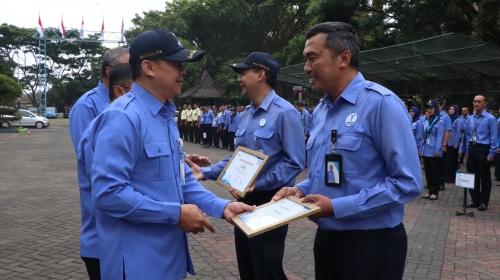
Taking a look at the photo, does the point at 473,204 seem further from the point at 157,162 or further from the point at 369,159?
the point at 157,162

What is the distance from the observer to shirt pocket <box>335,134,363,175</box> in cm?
240

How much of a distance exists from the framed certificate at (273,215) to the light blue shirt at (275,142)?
1.00m

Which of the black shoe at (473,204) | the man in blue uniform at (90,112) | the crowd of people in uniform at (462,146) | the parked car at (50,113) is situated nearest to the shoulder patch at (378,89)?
the man in blue uniform at (90,112)

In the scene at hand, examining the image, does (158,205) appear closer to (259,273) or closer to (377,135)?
(377,135)

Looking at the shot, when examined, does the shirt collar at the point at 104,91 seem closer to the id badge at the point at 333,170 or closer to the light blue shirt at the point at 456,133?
the id badge at the point at 333,170

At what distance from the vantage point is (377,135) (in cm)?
236

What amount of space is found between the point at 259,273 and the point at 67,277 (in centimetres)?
252

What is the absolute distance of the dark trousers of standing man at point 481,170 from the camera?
8906mm

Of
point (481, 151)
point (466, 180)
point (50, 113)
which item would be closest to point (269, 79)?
point (466, 180)

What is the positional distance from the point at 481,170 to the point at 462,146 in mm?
3428

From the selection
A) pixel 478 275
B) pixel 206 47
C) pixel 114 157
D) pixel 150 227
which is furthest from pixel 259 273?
pixel 206 47

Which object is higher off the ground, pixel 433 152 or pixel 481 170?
pixel 433 152

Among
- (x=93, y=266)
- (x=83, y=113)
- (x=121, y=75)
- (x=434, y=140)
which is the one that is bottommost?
(x=93, y=266)

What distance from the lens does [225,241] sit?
6.32m
